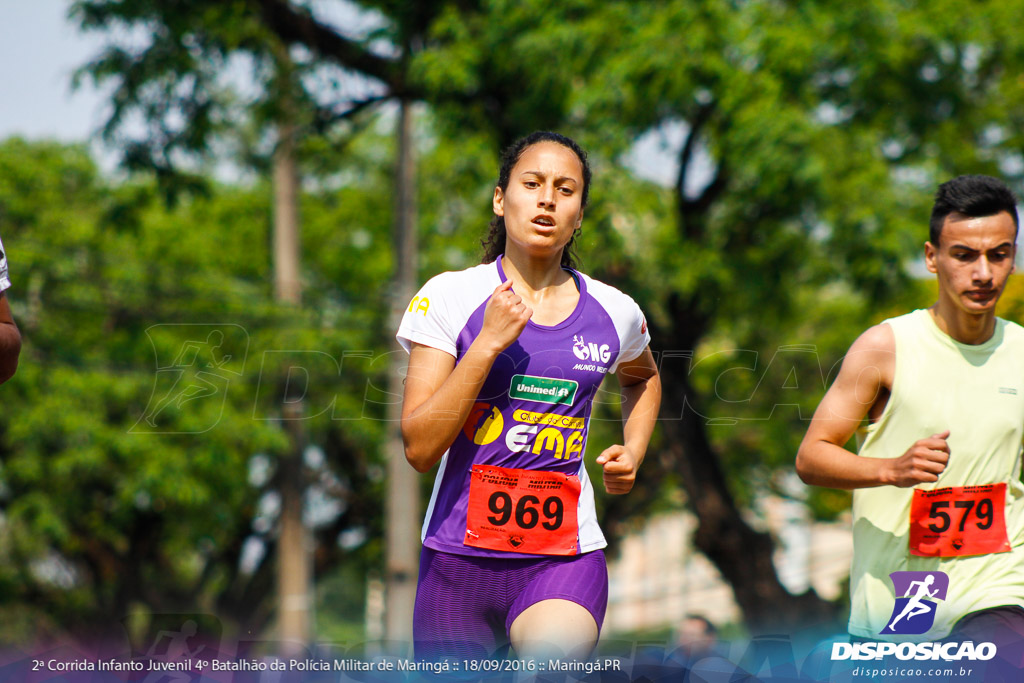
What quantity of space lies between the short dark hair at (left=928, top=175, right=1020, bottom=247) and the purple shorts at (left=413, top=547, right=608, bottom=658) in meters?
1.58

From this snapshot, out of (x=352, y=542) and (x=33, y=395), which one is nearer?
(x=33, y=395)

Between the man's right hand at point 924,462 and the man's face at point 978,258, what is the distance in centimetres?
56

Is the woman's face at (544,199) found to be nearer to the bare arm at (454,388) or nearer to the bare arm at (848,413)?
the bare arm at (454,388)

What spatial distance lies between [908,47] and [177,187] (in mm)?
6795

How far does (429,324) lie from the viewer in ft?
9.52

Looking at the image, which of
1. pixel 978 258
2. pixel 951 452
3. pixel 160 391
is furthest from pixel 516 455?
pixel 160 391

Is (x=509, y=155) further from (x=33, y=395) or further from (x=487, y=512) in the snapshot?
(x=33, y=395)

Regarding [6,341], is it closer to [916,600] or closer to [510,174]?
[510,174]

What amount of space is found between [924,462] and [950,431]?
0.41 m

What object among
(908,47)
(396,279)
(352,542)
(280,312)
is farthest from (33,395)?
(908,47)

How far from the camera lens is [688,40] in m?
8.22

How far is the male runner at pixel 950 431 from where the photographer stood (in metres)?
3.16

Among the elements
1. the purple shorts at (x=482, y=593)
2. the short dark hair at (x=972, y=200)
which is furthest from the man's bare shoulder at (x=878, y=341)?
the purple shorts at (x=482, y=593)

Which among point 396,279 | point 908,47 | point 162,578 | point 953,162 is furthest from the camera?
point 162,578
